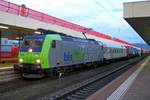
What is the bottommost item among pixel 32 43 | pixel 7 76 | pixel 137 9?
pixel 7 76

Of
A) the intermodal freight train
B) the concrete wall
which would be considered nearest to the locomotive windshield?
the intermodal freight train

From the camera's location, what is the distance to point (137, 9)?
2597 centimetres

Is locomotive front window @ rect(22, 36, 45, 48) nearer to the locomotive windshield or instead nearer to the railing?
the locomotive windshield

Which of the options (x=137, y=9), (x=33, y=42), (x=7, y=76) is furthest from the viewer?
(x=137, y=9)

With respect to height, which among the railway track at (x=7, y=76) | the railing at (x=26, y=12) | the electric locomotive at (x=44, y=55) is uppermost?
the railing at (x=26, y=12)

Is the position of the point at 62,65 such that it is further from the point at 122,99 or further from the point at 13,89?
the point at 122,99

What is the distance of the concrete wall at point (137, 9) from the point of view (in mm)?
25641

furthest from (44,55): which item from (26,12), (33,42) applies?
(26,12)

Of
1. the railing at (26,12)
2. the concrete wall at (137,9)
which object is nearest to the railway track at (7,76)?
the railing at (26,12)

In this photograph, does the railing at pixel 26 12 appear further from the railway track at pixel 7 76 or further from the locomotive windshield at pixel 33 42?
the railway track at pixel 7 76

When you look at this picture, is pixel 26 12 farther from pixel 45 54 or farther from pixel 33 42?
pixel 45 54

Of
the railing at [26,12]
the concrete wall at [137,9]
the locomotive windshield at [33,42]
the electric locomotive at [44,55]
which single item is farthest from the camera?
the concrete wall at [137,9]

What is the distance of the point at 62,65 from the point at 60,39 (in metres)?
1.90

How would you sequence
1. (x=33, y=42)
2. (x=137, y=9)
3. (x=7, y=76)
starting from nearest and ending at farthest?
1. (x=7, y=76)
2. (x=33, y=42)
3. (x=137, y=9)
